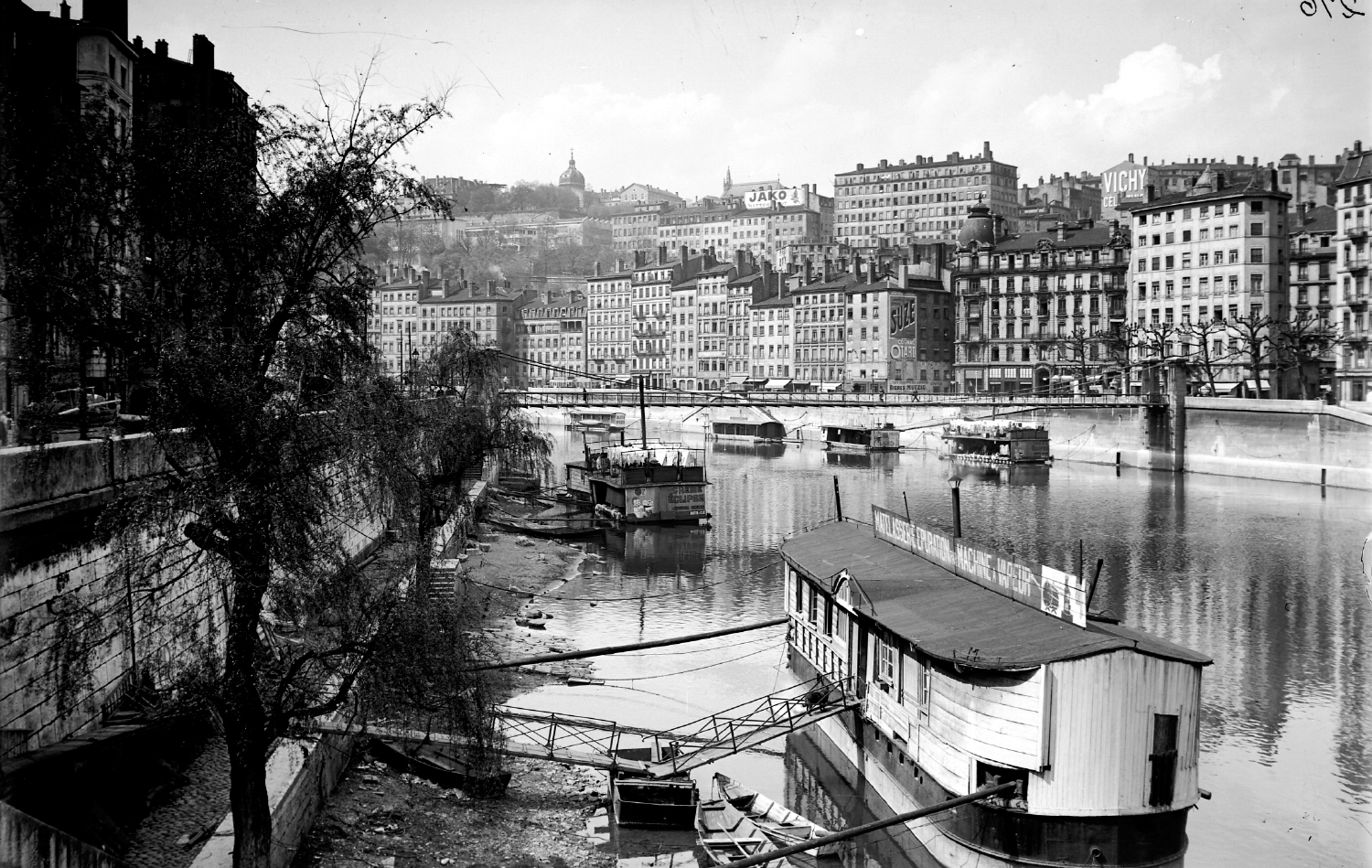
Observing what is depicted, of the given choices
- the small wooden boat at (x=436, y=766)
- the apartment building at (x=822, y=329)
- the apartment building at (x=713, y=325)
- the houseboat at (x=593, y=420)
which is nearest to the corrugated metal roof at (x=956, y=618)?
the small wooden boat at (x=436, y=766)

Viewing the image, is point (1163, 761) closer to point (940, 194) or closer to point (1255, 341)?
point (1255, 341)

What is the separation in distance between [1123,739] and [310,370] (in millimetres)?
11649

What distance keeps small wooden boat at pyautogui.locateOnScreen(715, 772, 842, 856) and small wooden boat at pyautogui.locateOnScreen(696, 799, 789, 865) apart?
0.96 feet

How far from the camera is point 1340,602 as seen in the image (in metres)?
39.9

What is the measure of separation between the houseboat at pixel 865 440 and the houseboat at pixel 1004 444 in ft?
21.4

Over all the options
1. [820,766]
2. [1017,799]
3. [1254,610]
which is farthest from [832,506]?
[1017,799]

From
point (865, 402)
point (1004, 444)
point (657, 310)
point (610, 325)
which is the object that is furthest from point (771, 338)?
point (1004, 444)

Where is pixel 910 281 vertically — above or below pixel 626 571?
above

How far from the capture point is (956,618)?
21.1m

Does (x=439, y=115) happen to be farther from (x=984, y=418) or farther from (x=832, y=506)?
(x=984, y=418)

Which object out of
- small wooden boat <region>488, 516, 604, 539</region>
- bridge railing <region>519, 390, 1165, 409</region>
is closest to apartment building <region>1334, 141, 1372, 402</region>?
bridge railing <region>519, 390, 1165, 409</region>

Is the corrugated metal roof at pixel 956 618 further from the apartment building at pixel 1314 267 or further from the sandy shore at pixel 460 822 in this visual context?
the apartment building at pixel 1314 267

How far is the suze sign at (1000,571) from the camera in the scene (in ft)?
64.6

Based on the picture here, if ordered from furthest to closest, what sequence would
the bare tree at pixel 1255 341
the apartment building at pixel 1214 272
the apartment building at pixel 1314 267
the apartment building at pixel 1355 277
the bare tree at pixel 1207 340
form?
1. the apartment building at pixel 1314 267
2. the apartment building at pixel 1214 272
3. the bare tree at pixel 1207 340
4. the bare tree at pixel 1255 341
5. the apartment building at pixel 1355 277
